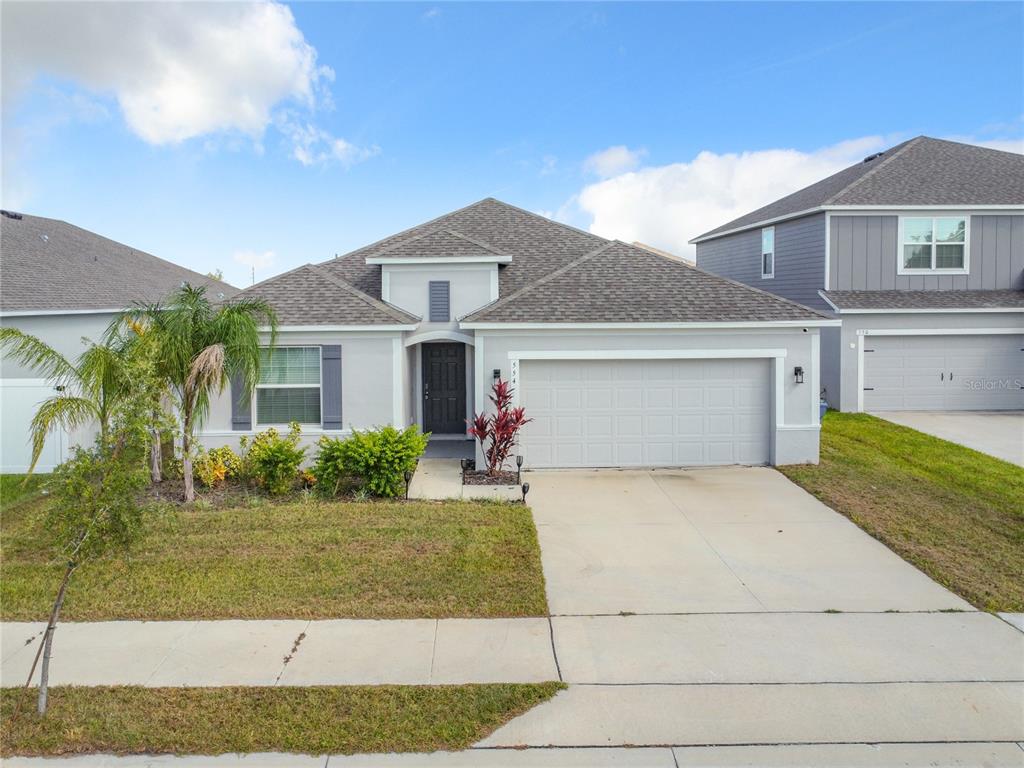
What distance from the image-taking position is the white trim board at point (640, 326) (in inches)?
469

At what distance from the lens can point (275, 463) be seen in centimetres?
1056

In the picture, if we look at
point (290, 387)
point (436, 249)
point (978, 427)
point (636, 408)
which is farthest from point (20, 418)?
point (978, 427)

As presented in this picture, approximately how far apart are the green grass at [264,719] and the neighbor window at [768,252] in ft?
61.5

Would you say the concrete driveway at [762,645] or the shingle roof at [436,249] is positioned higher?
the shingle roof at [436,249]

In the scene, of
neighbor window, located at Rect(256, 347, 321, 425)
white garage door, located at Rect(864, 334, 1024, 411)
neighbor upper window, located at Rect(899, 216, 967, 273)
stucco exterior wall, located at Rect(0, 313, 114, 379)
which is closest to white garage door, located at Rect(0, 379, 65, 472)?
stucco exterior wall, located at Rect(0, 313, 114, 379)

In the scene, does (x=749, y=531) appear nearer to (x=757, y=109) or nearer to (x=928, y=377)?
(x=928, y=377)

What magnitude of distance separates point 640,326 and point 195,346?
7223 millimetres

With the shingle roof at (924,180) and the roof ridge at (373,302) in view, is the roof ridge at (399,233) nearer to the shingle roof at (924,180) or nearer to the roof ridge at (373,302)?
the roof ridge at (373,302)

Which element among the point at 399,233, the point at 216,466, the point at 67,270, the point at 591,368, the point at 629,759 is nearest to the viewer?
the point at 629,759

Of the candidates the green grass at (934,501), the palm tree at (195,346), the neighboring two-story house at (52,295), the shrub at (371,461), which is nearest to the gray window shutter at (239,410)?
the palm tree at (195,346)

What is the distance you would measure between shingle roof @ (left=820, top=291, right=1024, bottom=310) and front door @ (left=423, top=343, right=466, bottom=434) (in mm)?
9832

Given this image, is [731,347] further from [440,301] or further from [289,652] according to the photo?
[289,652]

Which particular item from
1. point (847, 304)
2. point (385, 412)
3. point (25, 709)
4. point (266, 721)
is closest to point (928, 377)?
point (847, 304)

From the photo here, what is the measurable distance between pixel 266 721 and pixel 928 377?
59.2 ft
